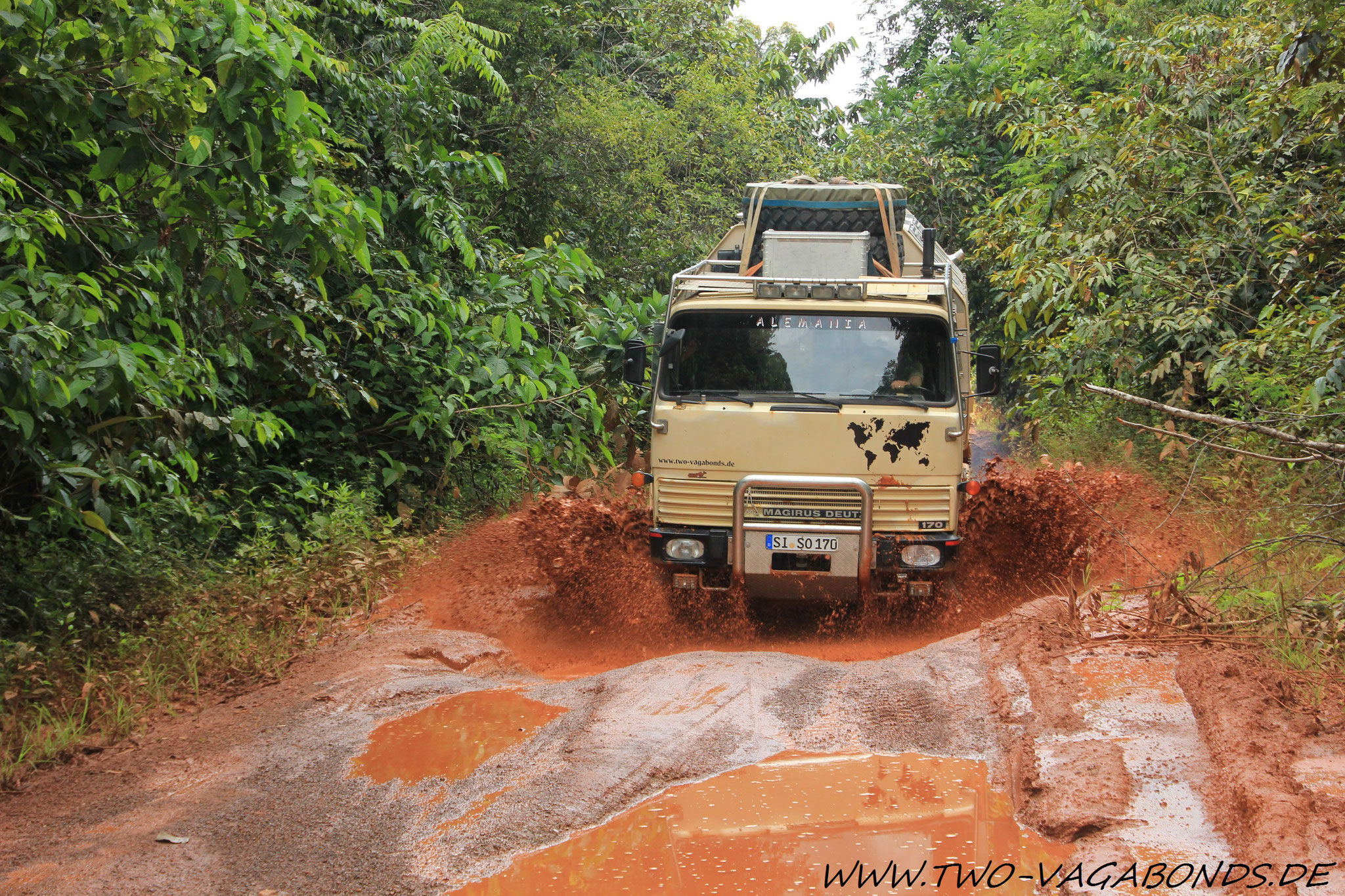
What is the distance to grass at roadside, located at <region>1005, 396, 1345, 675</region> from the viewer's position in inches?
200

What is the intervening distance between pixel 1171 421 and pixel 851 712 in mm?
5338

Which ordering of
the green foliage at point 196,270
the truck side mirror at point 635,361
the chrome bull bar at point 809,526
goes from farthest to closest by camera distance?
the truck side mirror at point 635,361 → the chrome bull bar at point 809,526 → the green foliage at point 196,270

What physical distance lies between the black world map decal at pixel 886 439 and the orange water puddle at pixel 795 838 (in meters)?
2.40

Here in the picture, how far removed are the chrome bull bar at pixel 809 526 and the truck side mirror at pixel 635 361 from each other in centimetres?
116

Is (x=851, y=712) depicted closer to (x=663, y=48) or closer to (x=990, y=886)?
(x=990, y=886)

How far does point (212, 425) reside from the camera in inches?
221

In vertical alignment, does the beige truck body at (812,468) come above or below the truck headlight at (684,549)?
above

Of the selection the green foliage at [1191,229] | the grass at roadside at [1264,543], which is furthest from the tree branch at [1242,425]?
the green foliage at [1191,229]

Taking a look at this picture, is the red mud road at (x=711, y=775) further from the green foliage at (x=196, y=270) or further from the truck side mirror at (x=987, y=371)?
the truck side mirror at (x=987, y=371)

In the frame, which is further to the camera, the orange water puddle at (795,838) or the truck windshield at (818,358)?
the truck windshield at (818,358)

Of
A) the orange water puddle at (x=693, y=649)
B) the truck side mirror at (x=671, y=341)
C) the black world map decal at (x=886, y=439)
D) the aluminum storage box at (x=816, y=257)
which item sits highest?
the aluminum storage box at (x=816, y=257)

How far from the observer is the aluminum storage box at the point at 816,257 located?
7.19 meters

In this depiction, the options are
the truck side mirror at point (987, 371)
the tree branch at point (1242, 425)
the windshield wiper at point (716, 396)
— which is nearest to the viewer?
the tree branch at point (1242, 425)

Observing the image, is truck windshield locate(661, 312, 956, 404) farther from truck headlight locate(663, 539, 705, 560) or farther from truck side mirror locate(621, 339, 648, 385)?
truck headlight locate(663, 539, 705, 560)
